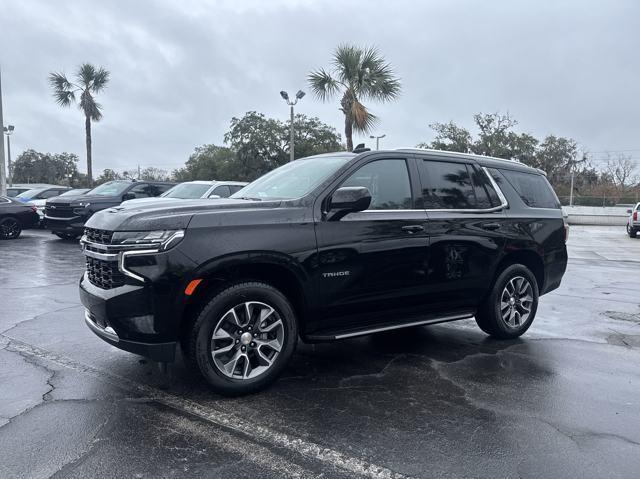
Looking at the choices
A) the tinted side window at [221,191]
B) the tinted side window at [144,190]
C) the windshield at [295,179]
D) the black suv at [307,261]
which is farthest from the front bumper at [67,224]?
the black suv at [307,261]

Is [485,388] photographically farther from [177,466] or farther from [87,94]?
[87,94]

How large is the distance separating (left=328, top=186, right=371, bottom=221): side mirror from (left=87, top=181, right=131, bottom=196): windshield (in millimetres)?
11881

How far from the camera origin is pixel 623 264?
14.0 metres

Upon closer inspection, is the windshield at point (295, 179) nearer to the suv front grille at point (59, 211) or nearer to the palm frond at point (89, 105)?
the suv front grille at point (59, 211)

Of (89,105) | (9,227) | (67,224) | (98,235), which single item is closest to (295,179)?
(98,235)

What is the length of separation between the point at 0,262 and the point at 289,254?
9.23m

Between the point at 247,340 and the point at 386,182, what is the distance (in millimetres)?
1959

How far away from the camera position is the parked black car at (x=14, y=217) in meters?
15.1

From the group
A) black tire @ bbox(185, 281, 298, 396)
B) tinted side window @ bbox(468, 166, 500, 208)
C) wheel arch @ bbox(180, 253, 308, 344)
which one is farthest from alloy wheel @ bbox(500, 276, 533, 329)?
A: black tire @ bbox(185, 281, 298, 396)

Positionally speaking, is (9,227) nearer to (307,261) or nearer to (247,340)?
(247,340)

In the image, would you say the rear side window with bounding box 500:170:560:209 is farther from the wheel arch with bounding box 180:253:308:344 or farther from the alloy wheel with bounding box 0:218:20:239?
the alloy wheel with bounding box 0:218:20:239

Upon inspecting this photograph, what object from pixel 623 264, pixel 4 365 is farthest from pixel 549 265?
pixel 623 264

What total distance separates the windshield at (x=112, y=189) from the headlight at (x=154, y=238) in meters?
11.8

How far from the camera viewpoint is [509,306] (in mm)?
5805
